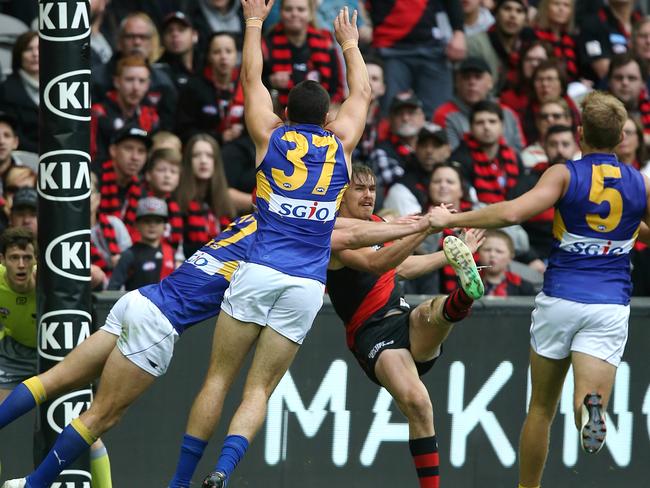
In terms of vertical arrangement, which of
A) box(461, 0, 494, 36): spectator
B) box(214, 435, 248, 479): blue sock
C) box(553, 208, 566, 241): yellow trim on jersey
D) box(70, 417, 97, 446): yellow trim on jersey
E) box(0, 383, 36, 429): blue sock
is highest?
box(461, 0, 494, 36): spectator

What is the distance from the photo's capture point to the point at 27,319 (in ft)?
30.9

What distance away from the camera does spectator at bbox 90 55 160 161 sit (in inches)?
480

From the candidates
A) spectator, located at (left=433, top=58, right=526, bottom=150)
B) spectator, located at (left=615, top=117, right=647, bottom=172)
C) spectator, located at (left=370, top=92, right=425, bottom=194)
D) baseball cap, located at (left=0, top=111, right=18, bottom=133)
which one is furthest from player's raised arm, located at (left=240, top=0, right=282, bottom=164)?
spectator, located at (left=433, top=58, right=526, bottom=150)

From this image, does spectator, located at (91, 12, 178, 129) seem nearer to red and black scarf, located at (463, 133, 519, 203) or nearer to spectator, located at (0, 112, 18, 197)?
spectator, located at (0, 112, 18, 197)

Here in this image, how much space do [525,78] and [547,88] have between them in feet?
1.76

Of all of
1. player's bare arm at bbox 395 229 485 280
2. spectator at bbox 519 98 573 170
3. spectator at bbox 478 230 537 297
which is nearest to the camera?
player's bare arm at bbox 395 229 485 280

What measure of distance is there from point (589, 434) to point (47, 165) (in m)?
3.46

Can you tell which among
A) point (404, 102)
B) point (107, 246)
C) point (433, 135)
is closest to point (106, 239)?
point (107, 246)

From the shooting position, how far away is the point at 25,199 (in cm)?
1055

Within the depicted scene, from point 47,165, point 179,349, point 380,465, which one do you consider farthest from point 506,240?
point 47,165

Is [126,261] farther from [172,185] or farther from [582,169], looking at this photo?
[582,169]

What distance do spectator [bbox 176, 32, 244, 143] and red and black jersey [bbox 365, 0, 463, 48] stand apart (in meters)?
1.97

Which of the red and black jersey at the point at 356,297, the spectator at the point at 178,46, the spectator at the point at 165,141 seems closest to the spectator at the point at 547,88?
the spectator at the point at 178,46

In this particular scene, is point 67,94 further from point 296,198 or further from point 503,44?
point 503,44
